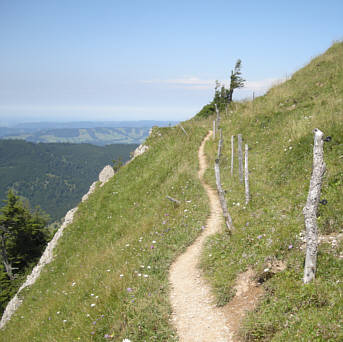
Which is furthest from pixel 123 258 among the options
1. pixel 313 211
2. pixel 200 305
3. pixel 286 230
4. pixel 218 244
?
pixel 313 211

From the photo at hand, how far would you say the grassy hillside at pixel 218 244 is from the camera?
5.48m

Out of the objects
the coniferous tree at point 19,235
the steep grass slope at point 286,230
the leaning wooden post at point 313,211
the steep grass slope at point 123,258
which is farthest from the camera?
the coniferous tree at point 19,235

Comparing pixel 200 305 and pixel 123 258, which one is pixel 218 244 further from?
pixel 123 258

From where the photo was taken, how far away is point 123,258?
10.7 meters

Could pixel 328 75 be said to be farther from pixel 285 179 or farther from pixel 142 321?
pixel 142 321

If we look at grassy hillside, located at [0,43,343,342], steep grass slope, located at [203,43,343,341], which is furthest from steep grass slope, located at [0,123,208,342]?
steep grass slope, located at [203,43,343,341]

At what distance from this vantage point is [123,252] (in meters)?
11.5

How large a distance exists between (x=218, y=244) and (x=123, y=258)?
4282 mm

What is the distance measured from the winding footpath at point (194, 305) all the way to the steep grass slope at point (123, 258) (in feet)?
1.05

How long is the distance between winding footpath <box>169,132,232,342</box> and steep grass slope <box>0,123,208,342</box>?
32 centimetres

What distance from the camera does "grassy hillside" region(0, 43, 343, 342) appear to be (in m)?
5.48

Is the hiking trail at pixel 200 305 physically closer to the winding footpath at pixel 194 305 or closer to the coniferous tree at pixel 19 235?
the winding footpath at pixel 194 305

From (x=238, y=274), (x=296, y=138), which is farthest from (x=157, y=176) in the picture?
(x=238, y=274)

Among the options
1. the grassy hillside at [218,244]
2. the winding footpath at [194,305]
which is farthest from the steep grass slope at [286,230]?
the winding footpath at [194,305]
